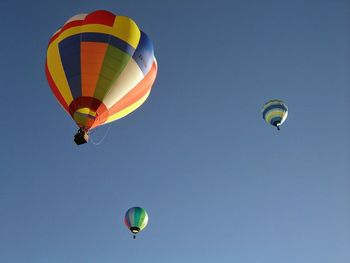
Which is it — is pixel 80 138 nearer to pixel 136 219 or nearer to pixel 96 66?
pixel 96 66

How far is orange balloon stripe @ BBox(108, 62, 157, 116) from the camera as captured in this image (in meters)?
17.4

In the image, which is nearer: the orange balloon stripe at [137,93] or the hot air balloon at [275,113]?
the orange balloon stripe at [137,93]

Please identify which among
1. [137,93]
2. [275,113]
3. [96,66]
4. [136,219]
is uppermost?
[275,113]

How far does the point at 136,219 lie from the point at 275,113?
1004 cm

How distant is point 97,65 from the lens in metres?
16.7

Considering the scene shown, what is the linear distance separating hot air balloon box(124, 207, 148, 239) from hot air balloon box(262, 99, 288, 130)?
29.8ft

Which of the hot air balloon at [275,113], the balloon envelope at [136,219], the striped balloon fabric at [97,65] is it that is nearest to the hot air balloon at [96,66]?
the striped balloon fabric at [97,65]

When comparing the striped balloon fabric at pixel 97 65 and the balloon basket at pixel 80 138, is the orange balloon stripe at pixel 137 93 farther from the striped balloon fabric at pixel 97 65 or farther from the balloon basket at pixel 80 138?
the balloon basket at pixel 80 138

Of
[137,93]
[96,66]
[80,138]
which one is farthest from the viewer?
[137,93]

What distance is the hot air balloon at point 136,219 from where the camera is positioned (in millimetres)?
24016

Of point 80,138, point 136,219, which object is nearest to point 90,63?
point 80,138

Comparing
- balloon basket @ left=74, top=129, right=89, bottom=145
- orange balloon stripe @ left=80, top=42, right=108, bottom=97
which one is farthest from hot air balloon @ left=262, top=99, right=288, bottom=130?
balloon basket @ left=74, top=129, right=89, bottom=145

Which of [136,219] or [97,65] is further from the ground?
[97,65]

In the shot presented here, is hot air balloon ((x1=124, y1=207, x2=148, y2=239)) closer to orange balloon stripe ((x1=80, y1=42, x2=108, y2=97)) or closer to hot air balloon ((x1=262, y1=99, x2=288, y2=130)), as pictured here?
hot air balloon ((x1=262, y1=99, x2=288, y2=130))
